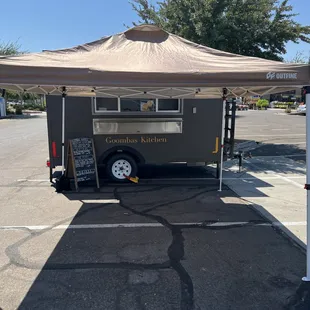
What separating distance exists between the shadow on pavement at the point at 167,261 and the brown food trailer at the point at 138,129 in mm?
1818

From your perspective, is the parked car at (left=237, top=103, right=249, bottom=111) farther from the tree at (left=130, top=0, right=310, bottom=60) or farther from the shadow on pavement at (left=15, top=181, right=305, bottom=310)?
the shadow on pavement at (left=15, top=181, right=305, bottom=310)

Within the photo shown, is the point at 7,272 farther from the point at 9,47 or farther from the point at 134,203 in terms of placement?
the point at 9,47

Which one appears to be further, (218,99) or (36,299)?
(218,99)

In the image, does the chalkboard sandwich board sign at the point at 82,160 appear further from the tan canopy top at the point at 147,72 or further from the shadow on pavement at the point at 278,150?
the shadow on pavement at the point at 278,150

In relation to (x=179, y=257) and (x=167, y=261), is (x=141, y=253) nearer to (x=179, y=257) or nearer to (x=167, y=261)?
(x=167, y=261)

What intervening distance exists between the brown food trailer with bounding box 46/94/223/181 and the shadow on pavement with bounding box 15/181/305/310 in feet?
5.96

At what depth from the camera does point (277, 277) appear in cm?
351

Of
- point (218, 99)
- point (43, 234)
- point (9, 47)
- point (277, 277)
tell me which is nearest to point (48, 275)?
point (43, 234)

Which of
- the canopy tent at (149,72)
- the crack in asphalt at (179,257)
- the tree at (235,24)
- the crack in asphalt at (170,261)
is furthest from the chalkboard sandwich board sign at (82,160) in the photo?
the tree at (235,24)

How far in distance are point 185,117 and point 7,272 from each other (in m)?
5.27

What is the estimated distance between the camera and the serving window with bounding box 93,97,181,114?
7.20 m

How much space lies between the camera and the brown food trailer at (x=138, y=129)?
715 centimetres

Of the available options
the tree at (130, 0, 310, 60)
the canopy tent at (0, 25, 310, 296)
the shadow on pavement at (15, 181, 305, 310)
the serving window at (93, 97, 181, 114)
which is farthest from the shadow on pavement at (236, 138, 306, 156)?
the canopy tent at (0, 25, 310, 296)

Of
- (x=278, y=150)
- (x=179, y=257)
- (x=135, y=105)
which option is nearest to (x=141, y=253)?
(x=179, y=257)
